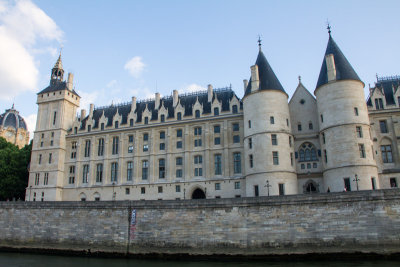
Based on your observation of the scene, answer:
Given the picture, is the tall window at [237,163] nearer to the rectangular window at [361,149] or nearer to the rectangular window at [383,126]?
the rectangular window at [361,149]

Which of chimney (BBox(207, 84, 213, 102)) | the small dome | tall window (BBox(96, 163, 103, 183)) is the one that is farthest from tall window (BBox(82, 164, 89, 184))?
the small dome

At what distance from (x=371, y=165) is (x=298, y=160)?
8.28m

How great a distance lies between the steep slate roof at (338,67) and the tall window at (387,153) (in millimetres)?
9070

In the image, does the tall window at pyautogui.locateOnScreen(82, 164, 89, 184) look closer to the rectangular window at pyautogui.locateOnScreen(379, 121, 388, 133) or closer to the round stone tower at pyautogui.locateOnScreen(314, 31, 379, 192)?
the round stone tower at pyautogui.locateOnScreen(314, 31, 379, 192)

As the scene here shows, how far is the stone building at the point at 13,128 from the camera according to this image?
10375cm

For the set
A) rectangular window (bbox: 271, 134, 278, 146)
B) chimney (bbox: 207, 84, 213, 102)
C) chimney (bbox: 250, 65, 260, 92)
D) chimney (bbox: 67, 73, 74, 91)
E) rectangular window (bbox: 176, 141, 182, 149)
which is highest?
chimney (bbox: 67, 73, 74, 91)

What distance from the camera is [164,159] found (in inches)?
1911

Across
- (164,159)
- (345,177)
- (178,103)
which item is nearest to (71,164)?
(164,159)

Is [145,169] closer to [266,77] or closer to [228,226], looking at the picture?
[266,77]

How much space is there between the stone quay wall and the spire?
16.7 m

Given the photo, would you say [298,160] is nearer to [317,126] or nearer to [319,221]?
[317,126]

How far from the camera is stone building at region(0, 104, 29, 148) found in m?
104

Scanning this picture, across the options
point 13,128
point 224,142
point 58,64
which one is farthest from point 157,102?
point 13,128

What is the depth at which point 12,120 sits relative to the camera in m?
108
